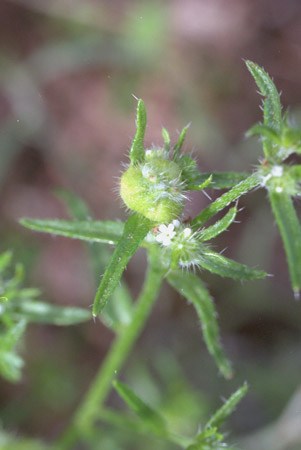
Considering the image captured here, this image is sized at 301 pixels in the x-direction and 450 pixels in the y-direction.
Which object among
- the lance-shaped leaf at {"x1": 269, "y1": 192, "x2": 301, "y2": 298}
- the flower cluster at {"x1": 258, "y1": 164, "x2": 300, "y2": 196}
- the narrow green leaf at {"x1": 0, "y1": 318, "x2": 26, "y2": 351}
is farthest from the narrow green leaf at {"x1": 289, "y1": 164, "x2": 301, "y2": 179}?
the narrow green leaf at {"x1": 0, "y1": 318, "x2": 26, "y2": 351}

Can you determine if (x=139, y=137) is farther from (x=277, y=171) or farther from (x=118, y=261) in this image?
(x=277, y=171)

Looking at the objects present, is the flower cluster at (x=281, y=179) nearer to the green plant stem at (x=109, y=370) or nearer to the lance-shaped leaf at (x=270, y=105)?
the lance-shaped leaf at (x=270, y=105)

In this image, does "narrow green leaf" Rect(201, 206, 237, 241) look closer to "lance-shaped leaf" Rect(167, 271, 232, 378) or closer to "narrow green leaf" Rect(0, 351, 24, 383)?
"lance-shaped leaf" Rect(167, 271, 232, 378)

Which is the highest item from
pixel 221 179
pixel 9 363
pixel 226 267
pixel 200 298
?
pixel 221 179

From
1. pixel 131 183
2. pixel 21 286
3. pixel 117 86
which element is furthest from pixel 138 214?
pixel 117 86

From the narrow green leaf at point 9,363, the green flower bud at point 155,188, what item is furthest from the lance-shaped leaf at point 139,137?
the narrow green leaf at point 9,363

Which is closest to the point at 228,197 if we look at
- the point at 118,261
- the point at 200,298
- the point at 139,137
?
the point at 139,137
